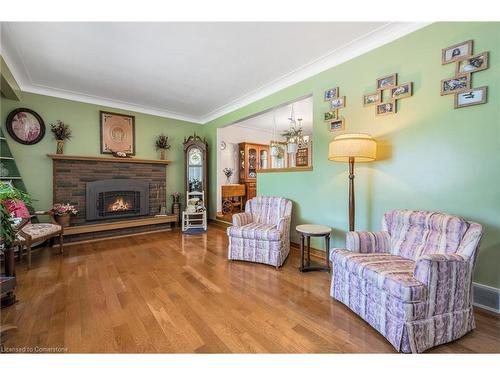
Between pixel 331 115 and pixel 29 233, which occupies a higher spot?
pixel 331 115

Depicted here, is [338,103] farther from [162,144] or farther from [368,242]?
[162,144]

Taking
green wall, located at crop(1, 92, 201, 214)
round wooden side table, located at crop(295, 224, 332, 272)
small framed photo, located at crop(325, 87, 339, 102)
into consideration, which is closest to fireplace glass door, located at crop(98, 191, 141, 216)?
green wall, located at crop(1, 92, 201, 214)

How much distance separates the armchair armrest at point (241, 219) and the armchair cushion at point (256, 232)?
0.35ft

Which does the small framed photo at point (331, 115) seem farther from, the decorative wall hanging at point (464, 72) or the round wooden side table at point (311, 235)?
the round wooden side table at point (311, 235)

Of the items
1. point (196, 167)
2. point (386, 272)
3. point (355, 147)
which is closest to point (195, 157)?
point (196, 167)

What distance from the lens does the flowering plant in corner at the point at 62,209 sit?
11.7 ft

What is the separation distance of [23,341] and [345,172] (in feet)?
10.2

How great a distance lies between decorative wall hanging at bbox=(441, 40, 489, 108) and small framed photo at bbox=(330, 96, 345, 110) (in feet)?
3.10

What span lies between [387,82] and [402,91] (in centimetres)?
20

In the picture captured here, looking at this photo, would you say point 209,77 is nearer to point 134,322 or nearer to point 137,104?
point 137,104

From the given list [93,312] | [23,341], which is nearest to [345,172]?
[93,312]

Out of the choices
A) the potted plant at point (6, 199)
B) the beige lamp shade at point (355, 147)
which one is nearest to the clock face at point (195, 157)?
the potted plant at point (6, 199)

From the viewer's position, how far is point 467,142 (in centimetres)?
186

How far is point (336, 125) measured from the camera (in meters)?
2.79
